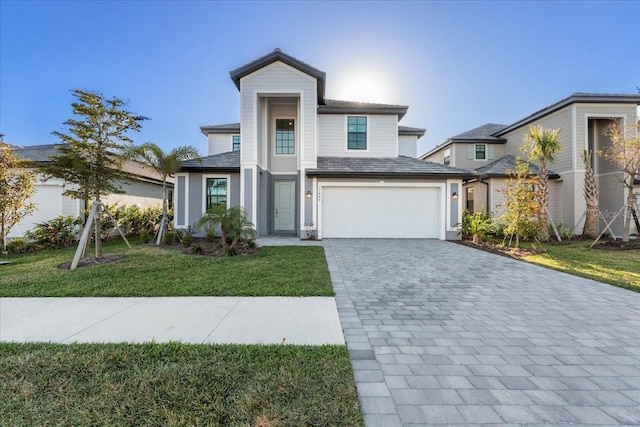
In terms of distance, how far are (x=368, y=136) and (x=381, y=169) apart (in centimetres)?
265

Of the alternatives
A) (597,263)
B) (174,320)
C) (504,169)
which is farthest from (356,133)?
(174,320)

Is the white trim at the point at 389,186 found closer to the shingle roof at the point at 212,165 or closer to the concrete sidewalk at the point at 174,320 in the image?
the shingle roof at the point at 212,165

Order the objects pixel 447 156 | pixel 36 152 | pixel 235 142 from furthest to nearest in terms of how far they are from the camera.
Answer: pixel 447 156
pixel 235 142
pixel 36 152

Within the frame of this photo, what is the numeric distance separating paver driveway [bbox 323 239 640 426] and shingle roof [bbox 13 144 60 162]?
46.1ft

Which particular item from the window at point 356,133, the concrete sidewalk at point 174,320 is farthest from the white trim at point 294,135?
the concrete sidewalk at point 174,320

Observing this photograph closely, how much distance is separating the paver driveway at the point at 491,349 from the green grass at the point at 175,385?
1.03 feet

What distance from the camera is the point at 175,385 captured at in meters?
2.18

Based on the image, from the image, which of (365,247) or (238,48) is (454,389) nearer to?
(365,247)

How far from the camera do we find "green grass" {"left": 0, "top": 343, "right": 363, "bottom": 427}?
1.85 meters

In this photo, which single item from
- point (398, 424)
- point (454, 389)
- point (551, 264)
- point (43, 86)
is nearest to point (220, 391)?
point (398, 424)

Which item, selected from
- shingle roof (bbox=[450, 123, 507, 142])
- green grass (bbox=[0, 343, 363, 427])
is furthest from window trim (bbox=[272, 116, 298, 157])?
green grass (bbox=[0, 343, 363, 427])

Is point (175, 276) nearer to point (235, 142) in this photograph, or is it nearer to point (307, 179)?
point (307, 179)

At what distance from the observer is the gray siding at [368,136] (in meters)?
13.3

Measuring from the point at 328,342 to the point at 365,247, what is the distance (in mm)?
6750
